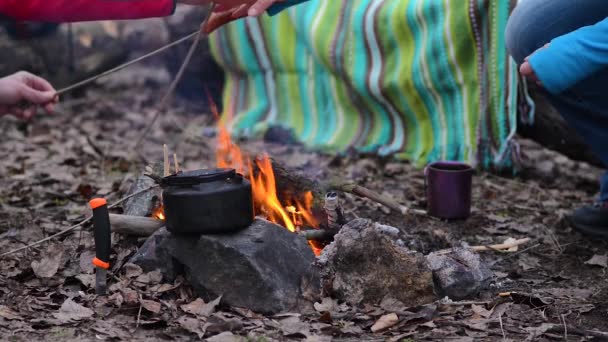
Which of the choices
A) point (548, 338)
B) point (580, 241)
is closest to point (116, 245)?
point (548, 338)

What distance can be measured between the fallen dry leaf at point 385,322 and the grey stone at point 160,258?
72 cm

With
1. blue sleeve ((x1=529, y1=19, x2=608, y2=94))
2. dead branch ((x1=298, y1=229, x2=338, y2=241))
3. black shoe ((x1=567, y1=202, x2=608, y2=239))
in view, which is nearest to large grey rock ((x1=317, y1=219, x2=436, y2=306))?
dead branch ((x1=298, y1=229, x2=338, y2=241))

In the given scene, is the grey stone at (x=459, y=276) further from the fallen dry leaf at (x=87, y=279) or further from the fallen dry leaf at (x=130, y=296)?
the fallen dry leaf at (x=87, y=279)

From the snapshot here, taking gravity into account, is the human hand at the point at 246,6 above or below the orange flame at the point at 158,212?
above

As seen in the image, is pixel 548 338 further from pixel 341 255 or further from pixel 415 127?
pixel 415 127

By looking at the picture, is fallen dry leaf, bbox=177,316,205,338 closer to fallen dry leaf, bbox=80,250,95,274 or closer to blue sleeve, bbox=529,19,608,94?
fallen dry leaf, bbox=80,250,95,274

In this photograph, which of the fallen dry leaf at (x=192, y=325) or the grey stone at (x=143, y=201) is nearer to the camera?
the fallen dry leaf at (x=192, y=325)

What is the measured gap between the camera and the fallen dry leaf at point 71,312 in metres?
2.36

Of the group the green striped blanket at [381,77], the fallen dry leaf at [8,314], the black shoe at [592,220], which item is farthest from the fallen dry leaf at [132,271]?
the green striped blanket at [381,77]

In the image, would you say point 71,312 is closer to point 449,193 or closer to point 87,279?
point 87,279

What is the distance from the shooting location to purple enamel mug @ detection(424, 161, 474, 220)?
A: 3.52 metres

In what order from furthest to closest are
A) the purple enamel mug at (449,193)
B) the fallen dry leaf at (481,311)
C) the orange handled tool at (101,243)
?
the purple enamel mug at (449,193) → the orange handled tool at (101,243) → the fallen dry leaf at (481,311)

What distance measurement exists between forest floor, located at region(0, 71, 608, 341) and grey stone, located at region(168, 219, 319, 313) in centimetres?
6

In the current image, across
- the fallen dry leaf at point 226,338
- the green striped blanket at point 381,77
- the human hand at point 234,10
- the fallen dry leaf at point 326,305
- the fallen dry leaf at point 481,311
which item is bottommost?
the fallen dry leaf at point 481,311
